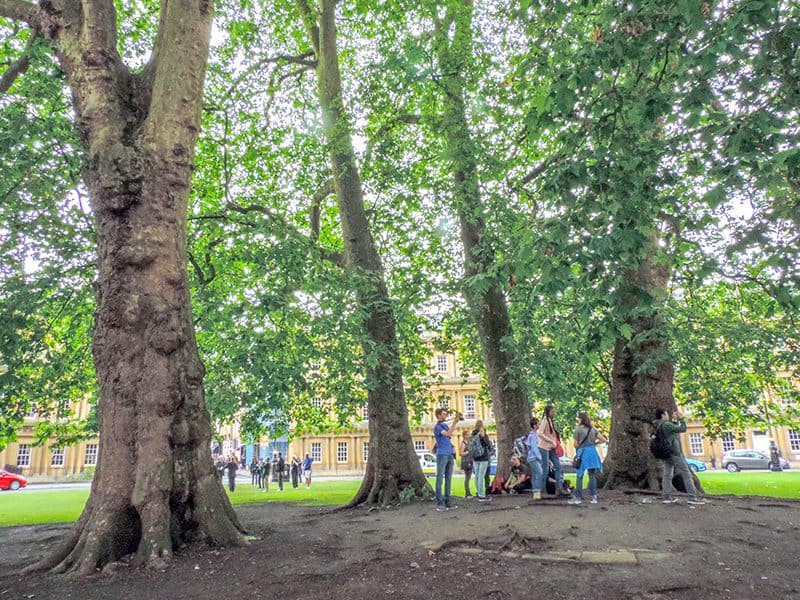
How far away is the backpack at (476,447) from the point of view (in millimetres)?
11102

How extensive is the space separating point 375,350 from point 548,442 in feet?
12.8

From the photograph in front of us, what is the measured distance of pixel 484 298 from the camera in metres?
12.5

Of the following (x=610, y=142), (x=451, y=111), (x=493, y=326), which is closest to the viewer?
(x=610, y=142)

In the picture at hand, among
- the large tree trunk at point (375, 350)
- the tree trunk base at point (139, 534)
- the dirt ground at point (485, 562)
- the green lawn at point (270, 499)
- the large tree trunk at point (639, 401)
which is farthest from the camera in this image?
the green lawn at point (270, 499)

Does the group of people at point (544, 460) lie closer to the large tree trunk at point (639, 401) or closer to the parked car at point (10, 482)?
the large tree trunk at point (639, 401)

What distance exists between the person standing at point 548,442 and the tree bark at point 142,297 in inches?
250

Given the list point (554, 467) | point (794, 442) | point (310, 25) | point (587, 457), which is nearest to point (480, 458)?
point (554, 467)

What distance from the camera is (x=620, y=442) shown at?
11305mm

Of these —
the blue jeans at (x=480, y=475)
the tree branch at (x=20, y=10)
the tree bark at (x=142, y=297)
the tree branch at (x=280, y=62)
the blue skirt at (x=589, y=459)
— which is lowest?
the blue jeans at (x=480, y=475)

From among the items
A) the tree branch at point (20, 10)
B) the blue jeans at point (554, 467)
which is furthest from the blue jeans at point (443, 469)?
the tree branch at point (20, 10)

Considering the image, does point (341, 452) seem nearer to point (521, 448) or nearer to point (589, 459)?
point (521, 448)

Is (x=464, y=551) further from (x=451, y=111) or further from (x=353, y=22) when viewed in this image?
(x=353, y=22)

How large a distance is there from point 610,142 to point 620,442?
8548 millimetres

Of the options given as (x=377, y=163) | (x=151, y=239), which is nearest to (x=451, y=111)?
(x=377, y=163)
